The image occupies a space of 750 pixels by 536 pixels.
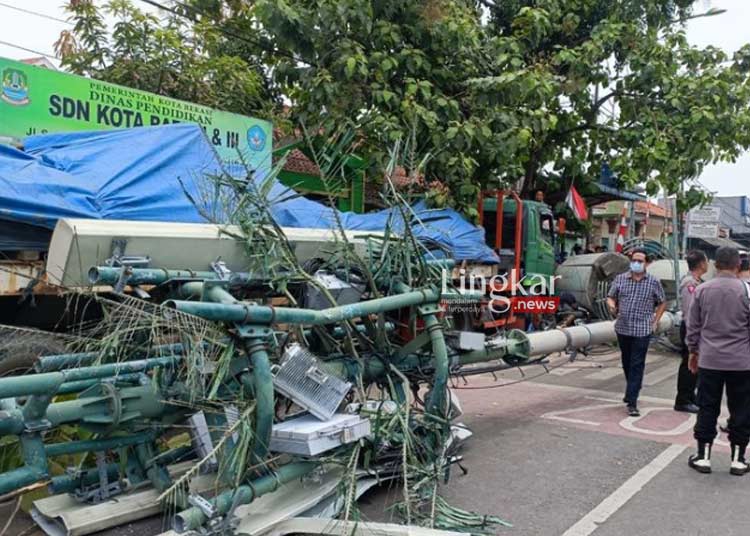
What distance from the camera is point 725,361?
204 inches

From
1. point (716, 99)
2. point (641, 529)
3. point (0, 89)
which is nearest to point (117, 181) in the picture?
point (0, 89)

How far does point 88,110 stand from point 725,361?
24.3ft

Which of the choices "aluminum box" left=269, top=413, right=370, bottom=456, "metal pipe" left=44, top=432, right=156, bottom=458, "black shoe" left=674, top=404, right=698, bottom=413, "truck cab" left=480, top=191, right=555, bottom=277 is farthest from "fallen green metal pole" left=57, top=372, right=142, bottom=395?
"truck cab" left=480, top=191, right=555, bottom=277

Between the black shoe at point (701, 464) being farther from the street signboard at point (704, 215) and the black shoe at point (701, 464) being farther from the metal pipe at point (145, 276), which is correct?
the street signboard at point (704, 215)

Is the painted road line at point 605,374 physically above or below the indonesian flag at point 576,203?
below

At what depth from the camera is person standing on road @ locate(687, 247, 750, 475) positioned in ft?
16.9

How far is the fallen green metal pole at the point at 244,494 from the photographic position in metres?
3.14

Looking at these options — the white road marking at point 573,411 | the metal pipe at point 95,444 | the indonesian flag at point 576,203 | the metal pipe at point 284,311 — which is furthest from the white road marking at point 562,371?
the metal pipe at point 95,444

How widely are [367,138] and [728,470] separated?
259 inches

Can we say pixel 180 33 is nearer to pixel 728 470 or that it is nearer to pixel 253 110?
pixel 253 110

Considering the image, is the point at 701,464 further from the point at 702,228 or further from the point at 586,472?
the point at 702,228

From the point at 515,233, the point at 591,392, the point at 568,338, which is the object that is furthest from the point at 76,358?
the point at 515,233

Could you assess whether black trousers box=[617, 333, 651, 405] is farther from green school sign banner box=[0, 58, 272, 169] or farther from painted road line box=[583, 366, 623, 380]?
green school sign banner box=[0, 58, 272, 169]

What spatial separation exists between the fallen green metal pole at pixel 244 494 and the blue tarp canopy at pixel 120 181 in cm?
180
